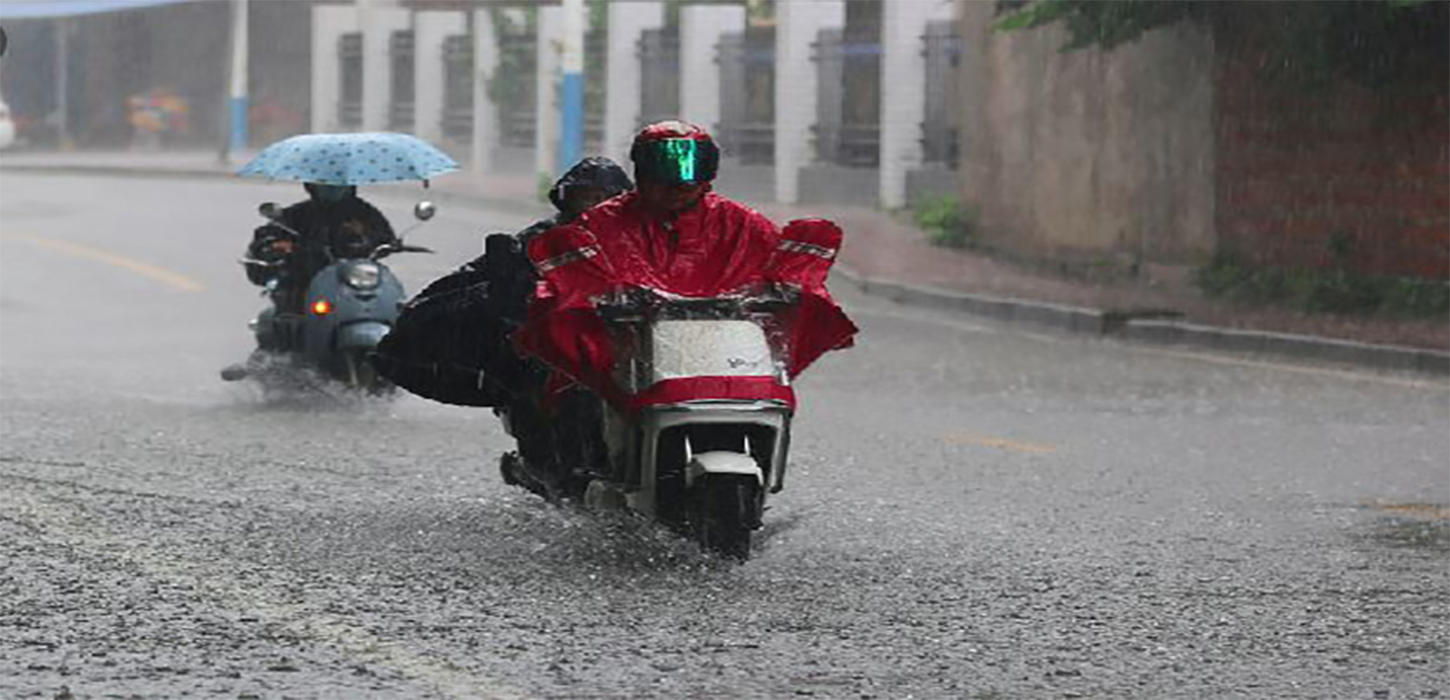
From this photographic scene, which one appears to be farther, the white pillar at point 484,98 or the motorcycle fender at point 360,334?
the white pillar at point 484,98

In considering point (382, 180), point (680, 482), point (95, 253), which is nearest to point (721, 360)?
point (680, 482)

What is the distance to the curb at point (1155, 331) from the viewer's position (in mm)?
18703

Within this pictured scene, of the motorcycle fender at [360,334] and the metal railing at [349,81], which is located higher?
the metal railing at [349,81]

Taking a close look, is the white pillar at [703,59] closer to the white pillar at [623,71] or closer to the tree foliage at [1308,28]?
the white pillar at [623,71]

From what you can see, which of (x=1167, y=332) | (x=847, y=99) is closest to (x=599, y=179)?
(x=1167, y=332)

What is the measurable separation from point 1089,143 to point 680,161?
17.8 m

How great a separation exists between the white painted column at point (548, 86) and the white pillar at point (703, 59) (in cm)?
164

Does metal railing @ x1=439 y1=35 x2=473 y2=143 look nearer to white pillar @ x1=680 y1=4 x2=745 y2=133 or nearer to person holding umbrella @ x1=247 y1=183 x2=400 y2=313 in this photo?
white pillar @ x1=680 y1=4 x2=745 y2=133

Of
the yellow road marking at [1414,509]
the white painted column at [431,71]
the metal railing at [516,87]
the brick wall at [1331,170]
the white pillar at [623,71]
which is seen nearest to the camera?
the yellow road marking at [1414,509]

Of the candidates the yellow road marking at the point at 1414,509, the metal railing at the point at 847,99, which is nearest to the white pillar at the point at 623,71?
the metal railing at the point at 847,99

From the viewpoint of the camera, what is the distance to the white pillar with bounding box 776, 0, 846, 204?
36.4 metres

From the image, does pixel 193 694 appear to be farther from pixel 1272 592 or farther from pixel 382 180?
pixel 382 180

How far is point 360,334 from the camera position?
1488 cm

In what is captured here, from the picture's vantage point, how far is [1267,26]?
23.3 meters
